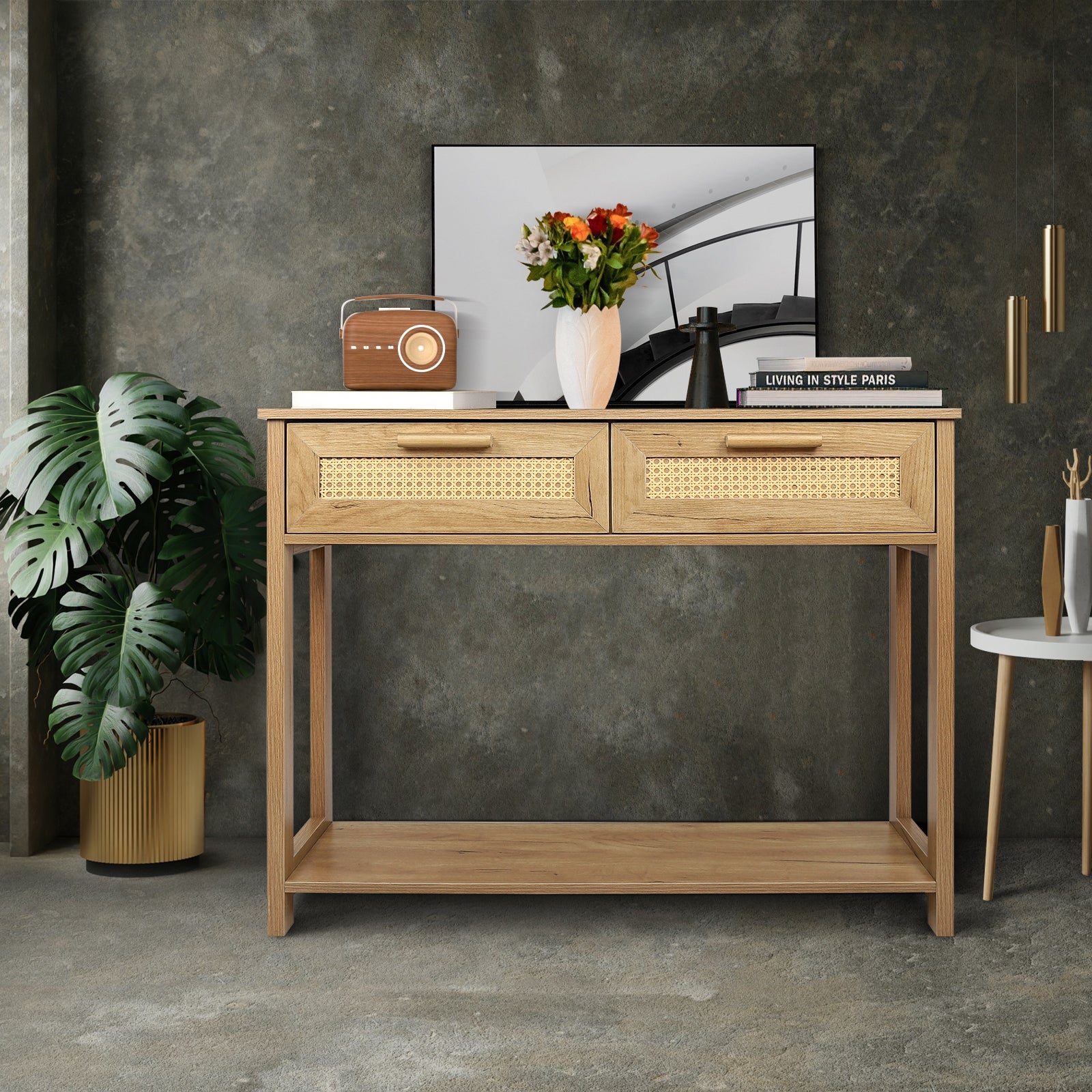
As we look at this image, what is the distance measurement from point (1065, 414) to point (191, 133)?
2.26 meters

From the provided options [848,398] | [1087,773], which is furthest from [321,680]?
[1087,773]

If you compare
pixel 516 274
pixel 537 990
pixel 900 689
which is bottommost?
pixel 537 990

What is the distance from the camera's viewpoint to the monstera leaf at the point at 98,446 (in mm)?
2270

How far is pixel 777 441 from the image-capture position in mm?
2092

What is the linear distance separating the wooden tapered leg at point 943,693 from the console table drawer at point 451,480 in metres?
0.64

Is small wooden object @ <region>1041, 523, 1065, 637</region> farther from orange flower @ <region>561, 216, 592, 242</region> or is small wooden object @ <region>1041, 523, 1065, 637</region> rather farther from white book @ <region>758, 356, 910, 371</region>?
orange flower @ <region>561, 216, 592, 242</region>

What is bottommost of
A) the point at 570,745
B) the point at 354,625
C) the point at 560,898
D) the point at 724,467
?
the point at 560,898

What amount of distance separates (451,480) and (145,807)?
42.5 inches

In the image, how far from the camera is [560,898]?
2.39m

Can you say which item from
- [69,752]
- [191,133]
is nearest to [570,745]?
[69,752]

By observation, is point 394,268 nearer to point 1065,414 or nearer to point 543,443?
point 543,443

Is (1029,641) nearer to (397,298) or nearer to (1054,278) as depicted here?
(1054,278)

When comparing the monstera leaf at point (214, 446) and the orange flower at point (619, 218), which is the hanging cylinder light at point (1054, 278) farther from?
the monstera leaf at point (214, 446)

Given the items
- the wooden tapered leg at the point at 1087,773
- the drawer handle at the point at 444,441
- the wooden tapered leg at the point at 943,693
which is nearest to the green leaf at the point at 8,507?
the drawer handle at the point at 444,441
